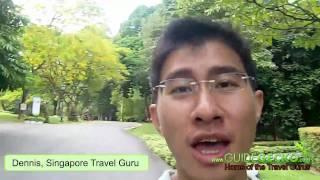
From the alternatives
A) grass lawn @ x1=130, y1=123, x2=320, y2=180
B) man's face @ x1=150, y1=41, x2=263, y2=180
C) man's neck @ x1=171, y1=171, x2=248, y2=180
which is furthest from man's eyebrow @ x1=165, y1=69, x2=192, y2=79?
grass lawn @ x1=130, y1=123, x2=320, y2=180

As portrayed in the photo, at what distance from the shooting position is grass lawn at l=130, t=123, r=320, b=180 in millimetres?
883

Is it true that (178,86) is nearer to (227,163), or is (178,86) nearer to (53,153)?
(227,163)

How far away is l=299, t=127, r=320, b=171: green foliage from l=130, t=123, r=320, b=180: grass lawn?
0.04m

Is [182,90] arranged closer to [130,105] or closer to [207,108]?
[207,108]

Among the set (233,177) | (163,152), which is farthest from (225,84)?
(163,152)

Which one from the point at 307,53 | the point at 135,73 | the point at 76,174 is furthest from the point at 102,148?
the point at 307,53

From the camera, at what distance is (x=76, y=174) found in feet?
3.15

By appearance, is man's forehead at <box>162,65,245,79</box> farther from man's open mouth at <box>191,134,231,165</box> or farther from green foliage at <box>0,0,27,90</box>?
green foliage at <box>0,0,27,90</box>

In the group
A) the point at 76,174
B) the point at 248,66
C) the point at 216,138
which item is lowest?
the point at 76,174

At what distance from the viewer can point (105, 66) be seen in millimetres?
1012

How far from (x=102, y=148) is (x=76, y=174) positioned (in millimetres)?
92

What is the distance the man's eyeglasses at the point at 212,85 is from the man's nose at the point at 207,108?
0.01 meters

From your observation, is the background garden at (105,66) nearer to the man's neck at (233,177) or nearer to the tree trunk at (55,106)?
the tree trunk at (55,106)

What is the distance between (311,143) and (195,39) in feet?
1.88
